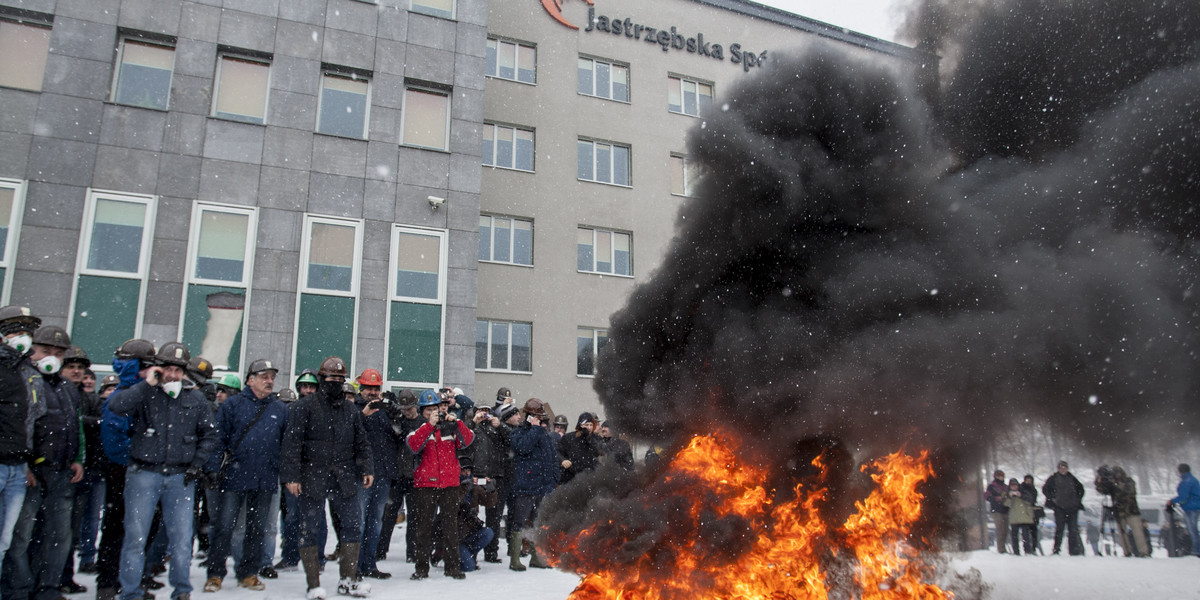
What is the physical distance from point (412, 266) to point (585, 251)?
18.1 feet

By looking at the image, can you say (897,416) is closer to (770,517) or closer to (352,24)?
(770,517)

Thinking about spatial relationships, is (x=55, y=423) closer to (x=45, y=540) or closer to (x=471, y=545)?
(x=45, y=540)

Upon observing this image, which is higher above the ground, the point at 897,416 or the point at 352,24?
the point at 352,24

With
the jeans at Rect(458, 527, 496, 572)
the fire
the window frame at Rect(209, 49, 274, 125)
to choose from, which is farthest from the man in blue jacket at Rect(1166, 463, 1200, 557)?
the window frame at Rect(209, 49, 274, 125)

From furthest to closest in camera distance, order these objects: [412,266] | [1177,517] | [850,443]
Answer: [412,266], [1177,517], [850,443]

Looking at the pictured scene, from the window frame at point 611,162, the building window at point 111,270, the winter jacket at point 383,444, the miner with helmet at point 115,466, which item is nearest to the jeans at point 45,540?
the miner with helmet at point 115,466

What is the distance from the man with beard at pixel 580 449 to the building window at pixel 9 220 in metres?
10.3

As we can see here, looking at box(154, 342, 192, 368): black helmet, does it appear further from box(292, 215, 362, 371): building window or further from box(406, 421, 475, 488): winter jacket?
box(292, 215, 362, 371): building window

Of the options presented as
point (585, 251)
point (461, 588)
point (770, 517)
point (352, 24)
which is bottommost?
point (461, 588)

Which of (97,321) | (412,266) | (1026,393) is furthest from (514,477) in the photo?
(97,321)

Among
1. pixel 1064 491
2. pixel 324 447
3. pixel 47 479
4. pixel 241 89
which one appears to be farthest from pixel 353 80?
pixel 1064 491

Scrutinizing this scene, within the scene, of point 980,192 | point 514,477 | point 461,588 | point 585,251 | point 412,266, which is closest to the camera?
point 980,192

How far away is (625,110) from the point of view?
20844 mm

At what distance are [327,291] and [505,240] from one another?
209 inches
